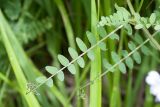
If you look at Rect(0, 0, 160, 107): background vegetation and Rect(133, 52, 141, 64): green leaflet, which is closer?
Rect(133, 52, 141, 64): green leaflet

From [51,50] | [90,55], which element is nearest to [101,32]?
[90,55]

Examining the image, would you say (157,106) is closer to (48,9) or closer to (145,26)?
(145,26)

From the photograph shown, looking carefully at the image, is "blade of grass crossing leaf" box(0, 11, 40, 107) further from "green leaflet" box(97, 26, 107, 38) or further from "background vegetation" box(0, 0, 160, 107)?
"green leaflet" box(97, 26, 107, 38)

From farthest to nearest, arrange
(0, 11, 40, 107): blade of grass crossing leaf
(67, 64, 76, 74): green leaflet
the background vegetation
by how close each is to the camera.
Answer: the background vegetation
(0, 11, 40, 107): blade of grass crossing leaf
(67, 64, 76, 74): green leaflet

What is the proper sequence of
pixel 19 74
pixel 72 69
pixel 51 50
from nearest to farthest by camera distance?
pixel 72 69 → pixel 19 74 → pixel 51 50

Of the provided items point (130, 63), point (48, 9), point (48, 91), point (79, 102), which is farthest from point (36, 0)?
point (130, 63)

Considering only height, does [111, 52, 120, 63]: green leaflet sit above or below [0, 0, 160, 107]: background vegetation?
below

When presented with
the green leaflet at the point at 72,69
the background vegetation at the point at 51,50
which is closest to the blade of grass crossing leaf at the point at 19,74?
the background vegetation at the point at 51,50

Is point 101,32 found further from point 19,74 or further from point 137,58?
point 19,74

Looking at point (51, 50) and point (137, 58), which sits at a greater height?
point (51, 50)

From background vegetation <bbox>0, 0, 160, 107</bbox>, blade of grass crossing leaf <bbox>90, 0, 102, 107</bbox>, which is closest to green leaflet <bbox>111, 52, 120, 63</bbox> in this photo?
blade of grass crossing leaf <bbox>90, 0, 102, 107</bbox>

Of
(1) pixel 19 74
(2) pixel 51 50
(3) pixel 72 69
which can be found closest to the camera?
(3) pixel 72 69
